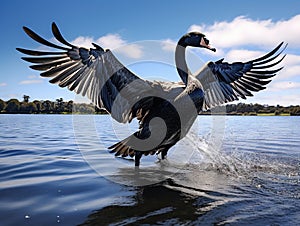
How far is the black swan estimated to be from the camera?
551 centimetres

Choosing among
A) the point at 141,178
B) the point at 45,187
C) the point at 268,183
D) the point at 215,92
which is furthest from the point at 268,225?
the point at 215,92

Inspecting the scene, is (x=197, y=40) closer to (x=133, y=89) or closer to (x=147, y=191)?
(x=133, y=89)

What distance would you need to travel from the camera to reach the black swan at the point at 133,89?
18.1ft

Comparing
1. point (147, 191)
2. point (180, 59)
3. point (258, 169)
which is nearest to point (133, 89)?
point (180, 59)

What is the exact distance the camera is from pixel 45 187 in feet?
15.1

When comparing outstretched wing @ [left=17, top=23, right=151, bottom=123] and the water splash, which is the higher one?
outstretched wing @ [left=17, top=23, right=151, bottom=123]

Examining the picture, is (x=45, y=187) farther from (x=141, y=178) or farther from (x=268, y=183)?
(x=268, y=183)

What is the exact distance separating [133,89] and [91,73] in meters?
0.84

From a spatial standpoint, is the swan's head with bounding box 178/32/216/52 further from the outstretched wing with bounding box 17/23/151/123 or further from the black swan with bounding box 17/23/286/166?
the outstretched wing with bounding box 17/23/151/123

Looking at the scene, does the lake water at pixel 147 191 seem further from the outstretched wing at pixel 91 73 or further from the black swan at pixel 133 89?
the outstretched wing at pixel 91 73

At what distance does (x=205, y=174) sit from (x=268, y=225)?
273 cm

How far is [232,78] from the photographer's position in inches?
307

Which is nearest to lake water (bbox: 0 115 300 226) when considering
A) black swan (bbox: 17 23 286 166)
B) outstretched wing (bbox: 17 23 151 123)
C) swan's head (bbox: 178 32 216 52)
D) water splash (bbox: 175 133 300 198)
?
water splash (bbox: 175 133 300 198)

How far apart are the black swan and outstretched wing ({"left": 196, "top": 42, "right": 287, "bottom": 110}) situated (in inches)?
9.3
